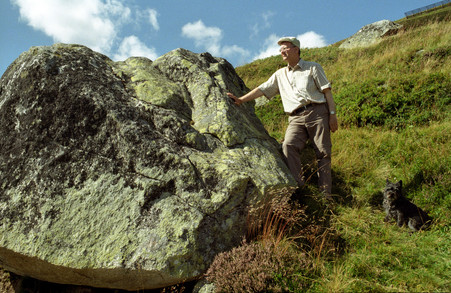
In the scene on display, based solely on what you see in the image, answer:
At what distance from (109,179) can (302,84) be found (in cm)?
420

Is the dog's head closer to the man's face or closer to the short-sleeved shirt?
the short-sleeved shirt

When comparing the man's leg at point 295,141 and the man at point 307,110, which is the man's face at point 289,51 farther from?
the man's leg at point 295,141

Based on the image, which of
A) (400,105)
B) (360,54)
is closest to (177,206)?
(400,105)

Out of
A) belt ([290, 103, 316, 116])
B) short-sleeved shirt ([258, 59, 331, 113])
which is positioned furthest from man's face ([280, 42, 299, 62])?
belt ([290, 103, 316, 116])

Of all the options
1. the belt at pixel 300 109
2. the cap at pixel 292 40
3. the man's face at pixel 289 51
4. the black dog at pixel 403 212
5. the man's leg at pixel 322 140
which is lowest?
the black dog at pixel 403 212

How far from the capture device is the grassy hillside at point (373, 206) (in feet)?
13.3

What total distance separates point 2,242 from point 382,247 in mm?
5581

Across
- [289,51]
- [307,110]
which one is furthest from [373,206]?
[289,51]

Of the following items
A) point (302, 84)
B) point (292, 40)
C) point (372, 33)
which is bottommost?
point (302, 84)

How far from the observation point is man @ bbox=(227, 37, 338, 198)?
608cm

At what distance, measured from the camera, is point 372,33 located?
72.3ft

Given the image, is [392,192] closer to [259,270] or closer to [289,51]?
[259,270]

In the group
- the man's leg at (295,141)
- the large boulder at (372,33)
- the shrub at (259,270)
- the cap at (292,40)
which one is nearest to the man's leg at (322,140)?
the man's leg at (295,141)

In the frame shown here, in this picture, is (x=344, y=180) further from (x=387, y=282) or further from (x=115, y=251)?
(x=115, y=251)
